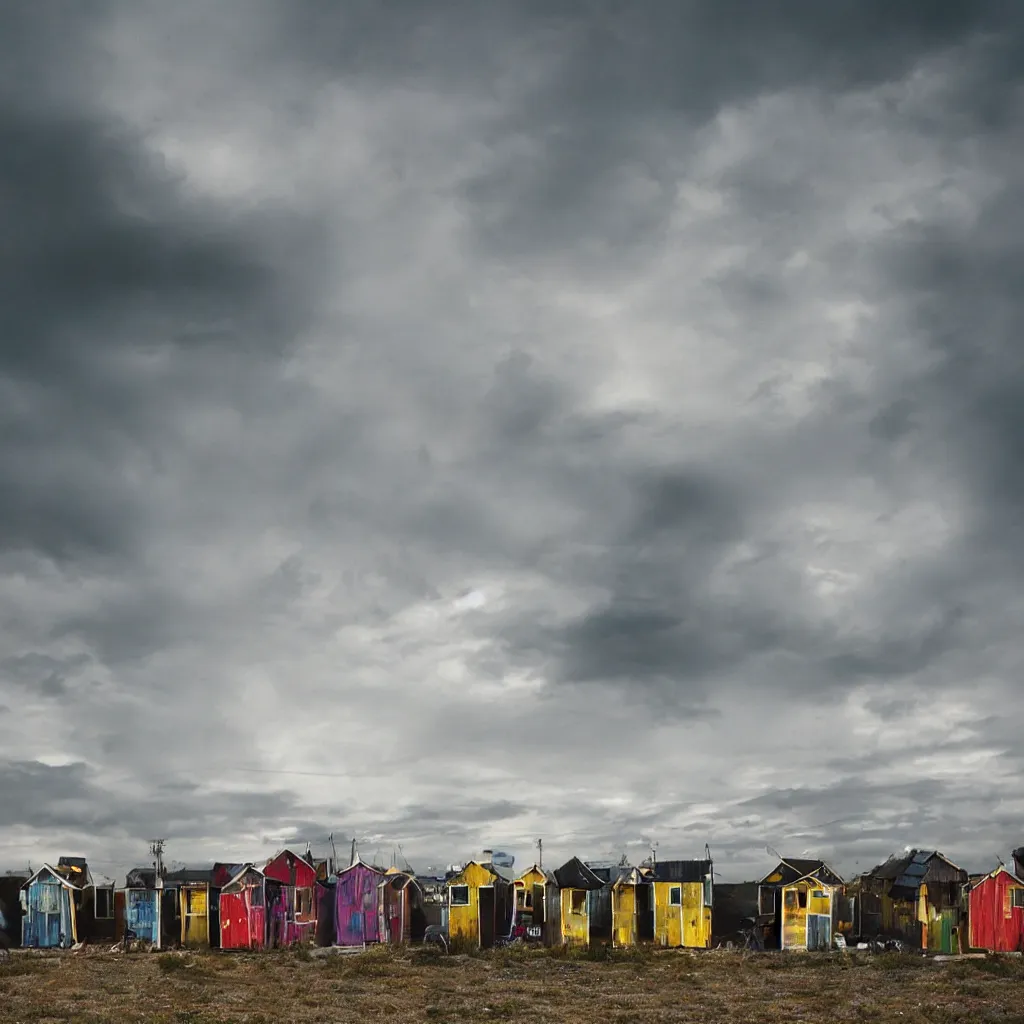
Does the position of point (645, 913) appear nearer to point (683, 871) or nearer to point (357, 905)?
point (683, 871)

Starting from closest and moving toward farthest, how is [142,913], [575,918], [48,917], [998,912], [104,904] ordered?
1. [998,912]
2. [575,918]
3. [142,913]
4. [48,917]
5. [104,904]

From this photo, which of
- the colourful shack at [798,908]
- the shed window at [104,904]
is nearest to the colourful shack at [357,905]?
the shed window at [104,904]

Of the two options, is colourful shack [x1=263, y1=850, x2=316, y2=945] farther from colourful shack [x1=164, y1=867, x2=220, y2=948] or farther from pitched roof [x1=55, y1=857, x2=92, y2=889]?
pitched roof [x1=55, y1=857, x2=92, y2=889]

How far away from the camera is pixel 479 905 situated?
8038cm

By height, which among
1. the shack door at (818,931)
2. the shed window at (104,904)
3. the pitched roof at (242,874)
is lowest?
the shack door at (818,931)

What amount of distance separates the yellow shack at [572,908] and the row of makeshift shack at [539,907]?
9 centimetres

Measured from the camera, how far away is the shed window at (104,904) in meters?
82.6

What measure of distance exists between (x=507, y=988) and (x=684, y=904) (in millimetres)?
26698

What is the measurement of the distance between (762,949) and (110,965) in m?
41.4

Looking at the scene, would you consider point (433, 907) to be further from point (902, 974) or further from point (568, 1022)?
point (568, 1022)

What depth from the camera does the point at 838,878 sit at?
3184 inches

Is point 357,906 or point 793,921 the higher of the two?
point 357,906

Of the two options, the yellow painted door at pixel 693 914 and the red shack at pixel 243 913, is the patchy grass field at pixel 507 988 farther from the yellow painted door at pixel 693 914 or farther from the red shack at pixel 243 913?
the yellow painted door at pixel 693 914

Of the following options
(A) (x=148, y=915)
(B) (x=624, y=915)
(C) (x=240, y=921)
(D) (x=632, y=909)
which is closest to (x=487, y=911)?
(B) (x=624, y=915)
